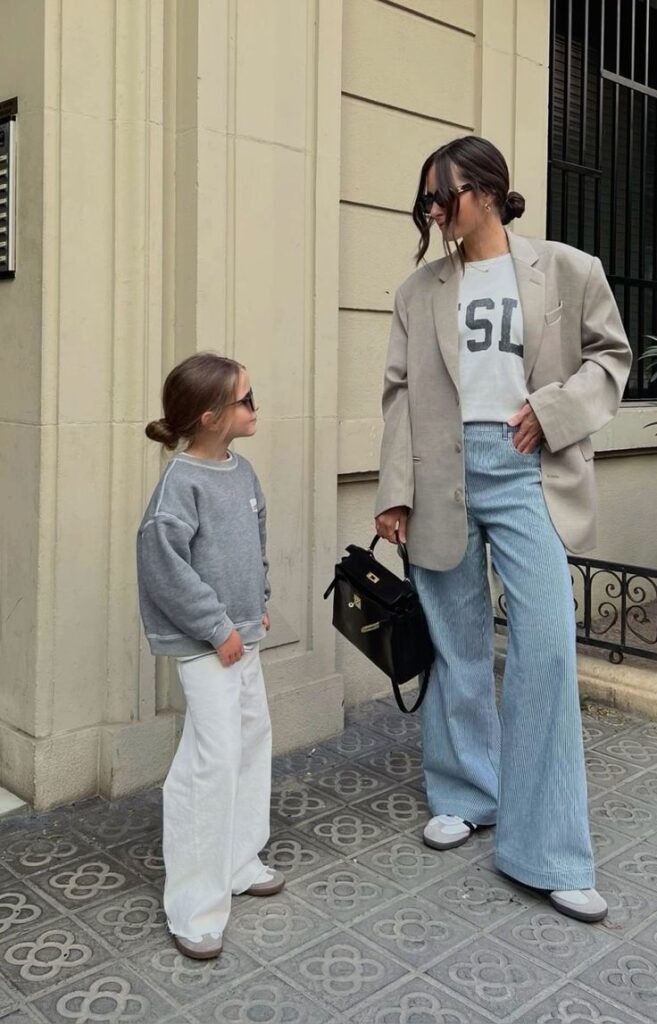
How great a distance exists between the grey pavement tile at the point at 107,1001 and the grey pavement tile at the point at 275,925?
32cm

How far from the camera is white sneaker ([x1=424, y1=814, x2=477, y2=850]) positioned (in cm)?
338

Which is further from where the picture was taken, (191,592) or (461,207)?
(461,207)

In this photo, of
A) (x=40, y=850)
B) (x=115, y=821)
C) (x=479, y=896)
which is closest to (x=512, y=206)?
(x=479, y=896)

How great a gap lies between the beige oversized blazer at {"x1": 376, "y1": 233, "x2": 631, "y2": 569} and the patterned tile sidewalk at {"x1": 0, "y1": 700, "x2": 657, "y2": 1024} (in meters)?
0.99

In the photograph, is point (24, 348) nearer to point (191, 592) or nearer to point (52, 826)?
point (191, 592)

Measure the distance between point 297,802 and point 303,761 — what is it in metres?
0.41

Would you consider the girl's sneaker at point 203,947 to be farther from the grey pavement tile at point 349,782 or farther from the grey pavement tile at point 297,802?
the grey pavement tile at point 349,782

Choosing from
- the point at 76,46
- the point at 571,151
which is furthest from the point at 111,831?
the point at 571,151

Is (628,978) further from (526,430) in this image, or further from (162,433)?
(162,433)

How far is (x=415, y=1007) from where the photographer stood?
2523mm

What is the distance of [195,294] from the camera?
12.3 feet

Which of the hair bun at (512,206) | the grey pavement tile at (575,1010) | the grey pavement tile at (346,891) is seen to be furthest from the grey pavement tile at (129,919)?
the hair bun at (512,206)

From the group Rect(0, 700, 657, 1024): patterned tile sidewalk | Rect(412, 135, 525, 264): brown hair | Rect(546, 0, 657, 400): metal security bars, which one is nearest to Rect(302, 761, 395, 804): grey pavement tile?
Rect(0, 700, 657, 1024): patterned tile sidewalk

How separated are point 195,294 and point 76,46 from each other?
91 centimetres
